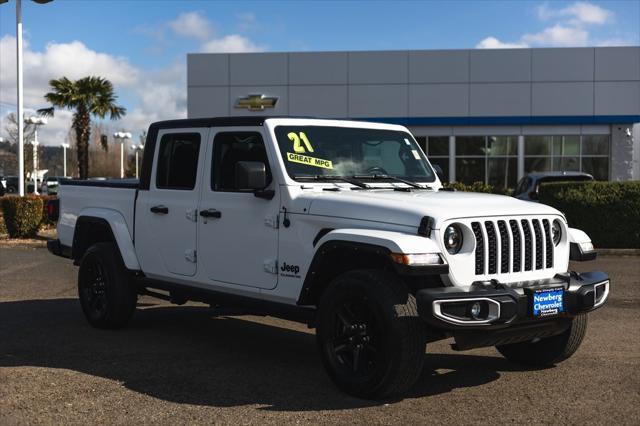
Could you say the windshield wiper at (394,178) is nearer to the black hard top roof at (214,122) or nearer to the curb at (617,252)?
the black hard top roof at (214,122)

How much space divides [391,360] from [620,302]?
5.73m

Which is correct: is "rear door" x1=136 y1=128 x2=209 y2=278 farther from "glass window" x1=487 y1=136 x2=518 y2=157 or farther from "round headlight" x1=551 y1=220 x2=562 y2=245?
"glass window" x1=487 y1=136 x2=518 y2=157

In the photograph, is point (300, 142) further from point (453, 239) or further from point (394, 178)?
point (453, 239)

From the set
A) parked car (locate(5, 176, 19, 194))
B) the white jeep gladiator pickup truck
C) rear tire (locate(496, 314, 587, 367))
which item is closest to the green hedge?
the white jeep gladiator pickup truck

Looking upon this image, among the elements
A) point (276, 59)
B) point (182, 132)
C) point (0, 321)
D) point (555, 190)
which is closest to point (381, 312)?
point (182, 132)

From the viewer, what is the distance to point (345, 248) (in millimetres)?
5152

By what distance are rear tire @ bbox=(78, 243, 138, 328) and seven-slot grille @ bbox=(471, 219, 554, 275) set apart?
3.79m

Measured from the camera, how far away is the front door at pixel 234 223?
5848 millimetres

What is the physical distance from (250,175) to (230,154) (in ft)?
3.05

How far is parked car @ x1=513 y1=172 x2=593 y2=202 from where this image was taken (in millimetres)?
16453

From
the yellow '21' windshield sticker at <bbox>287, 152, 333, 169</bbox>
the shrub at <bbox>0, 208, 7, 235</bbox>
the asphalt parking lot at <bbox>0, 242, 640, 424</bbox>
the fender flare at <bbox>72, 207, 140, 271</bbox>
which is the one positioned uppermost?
the yellow '21' windshield sticker at <bbox>287, 152, 333, 169</bbox>

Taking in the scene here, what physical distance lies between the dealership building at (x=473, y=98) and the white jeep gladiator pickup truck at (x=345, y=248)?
2445 cm

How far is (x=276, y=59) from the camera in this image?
31578 mm

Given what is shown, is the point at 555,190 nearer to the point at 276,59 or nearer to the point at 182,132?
the point at 182,132
